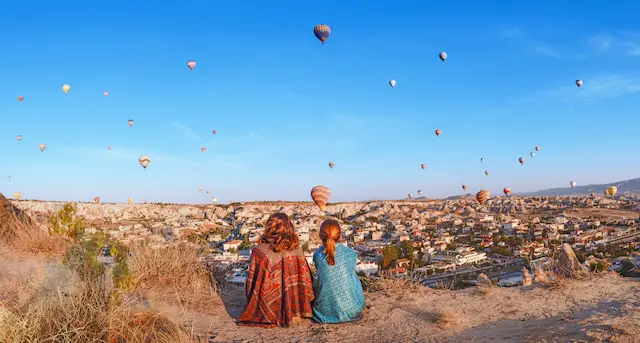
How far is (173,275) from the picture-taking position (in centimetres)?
681

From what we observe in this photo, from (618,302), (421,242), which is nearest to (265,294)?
(618,302)

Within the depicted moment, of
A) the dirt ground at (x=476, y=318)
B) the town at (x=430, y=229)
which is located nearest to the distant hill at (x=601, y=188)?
the town at (x=430, y=229)

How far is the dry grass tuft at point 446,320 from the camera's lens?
5000 millimetres

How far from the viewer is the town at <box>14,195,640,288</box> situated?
29.2 meters

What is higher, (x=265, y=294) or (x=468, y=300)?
(x=265, y=294)

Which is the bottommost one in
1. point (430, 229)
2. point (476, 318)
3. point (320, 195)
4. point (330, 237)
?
point (430, 229)

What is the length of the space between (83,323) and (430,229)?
181 feet

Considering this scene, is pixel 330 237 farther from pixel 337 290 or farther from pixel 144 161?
pixel 144 161

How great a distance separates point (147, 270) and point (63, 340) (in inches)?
130

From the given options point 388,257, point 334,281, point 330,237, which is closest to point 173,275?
point 334,281

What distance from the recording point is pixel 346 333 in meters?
4.89

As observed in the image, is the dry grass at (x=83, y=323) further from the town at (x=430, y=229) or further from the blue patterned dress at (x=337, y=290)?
the town at (x=430, y=229)

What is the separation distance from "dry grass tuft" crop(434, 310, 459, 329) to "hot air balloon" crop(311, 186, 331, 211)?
1833cm

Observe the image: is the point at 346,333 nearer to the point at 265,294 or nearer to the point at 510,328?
the point at 265,294
